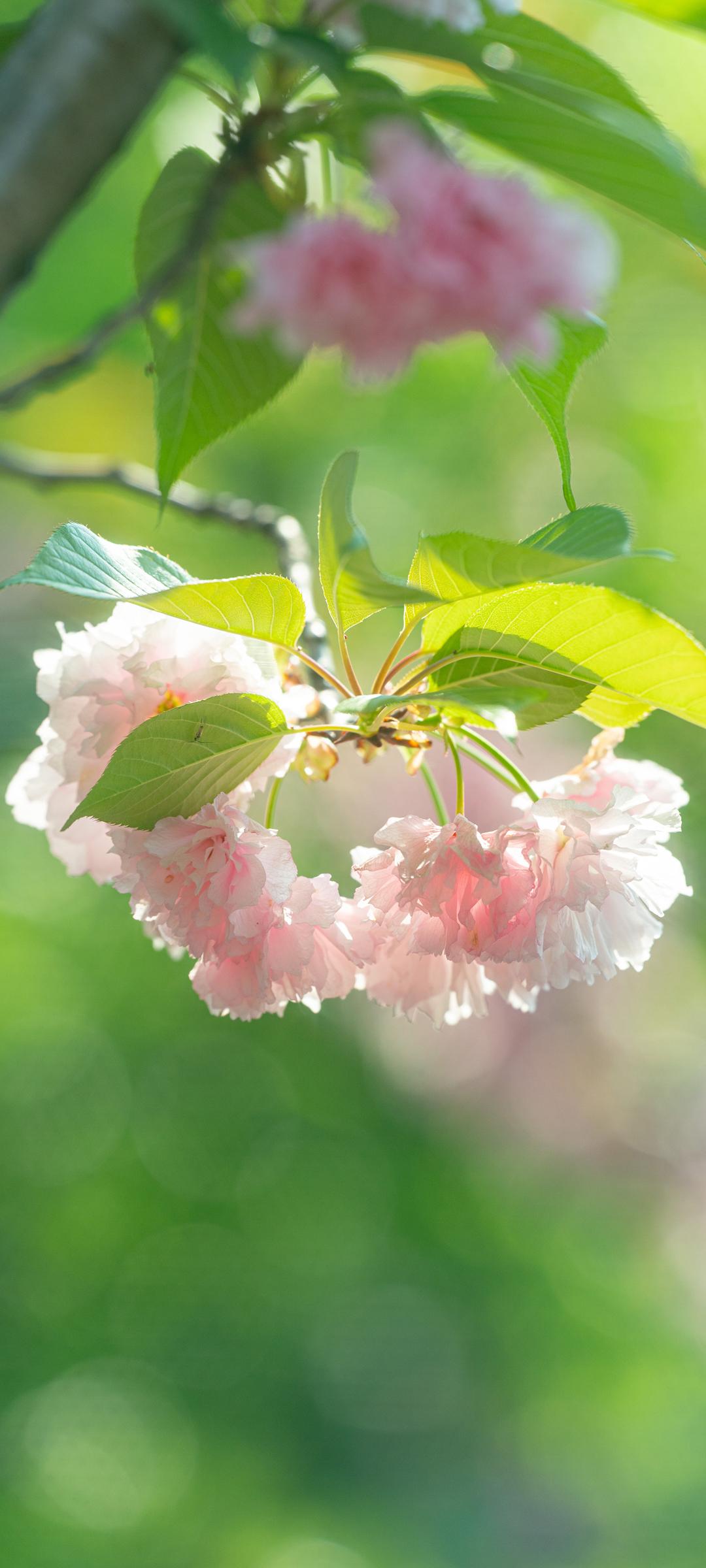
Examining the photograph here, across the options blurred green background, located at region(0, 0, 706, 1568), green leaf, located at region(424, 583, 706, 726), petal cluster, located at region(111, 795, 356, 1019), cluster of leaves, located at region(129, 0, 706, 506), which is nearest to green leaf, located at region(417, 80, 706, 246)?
cluster of leaves, located at region(129, 0, 706, 506)

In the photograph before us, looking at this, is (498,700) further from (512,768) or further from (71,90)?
(71,90)

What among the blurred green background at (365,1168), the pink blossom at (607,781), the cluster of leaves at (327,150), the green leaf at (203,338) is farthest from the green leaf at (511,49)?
the blurred green background at (365,1168)

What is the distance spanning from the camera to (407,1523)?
276 centimetres

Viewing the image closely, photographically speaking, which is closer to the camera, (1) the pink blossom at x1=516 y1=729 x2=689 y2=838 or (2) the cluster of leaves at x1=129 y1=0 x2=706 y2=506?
(2) the cluster of leaves at x1=129 y1=0 x2=706 y2=506

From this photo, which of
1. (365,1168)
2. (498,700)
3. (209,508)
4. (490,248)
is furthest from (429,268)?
(365,1168)

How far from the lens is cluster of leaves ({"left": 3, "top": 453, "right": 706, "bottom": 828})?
319 mm

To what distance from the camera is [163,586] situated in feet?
1.19

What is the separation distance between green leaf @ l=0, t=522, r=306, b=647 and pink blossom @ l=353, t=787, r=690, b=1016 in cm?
8

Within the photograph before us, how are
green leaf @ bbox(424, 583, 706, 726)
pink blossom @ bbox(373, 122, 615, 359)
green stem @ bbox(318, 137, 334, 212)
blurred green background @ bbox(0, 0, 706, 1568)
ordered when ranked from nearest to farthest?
pink blossom @ bbox(373, 122, 615, 359) < green leaf @ bbox(424, 583, 706, 726) < green stem @ bbox(318, 137, 334, 212) < blurred green background @ bbox(0, 0, 706, 1568)

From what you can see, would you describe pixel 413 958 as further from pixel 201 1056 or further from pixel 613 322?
pixel 201 1056

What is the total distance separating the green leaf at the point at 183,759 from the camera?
13.6 inches

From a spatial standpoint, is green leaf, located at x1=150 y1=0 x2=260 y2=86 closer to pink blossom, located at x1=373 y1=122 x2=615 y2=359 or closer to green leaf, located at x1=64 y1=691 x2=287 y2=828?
pink blossom, located at x1=373 y1=122 x2=615 y2=359

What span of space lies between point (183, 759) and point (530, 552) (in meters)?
0.12

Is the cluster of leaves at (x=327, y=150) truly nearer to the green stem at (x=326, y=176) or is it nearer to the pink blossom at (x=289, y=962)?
the green stem at (x=326, y=176)
